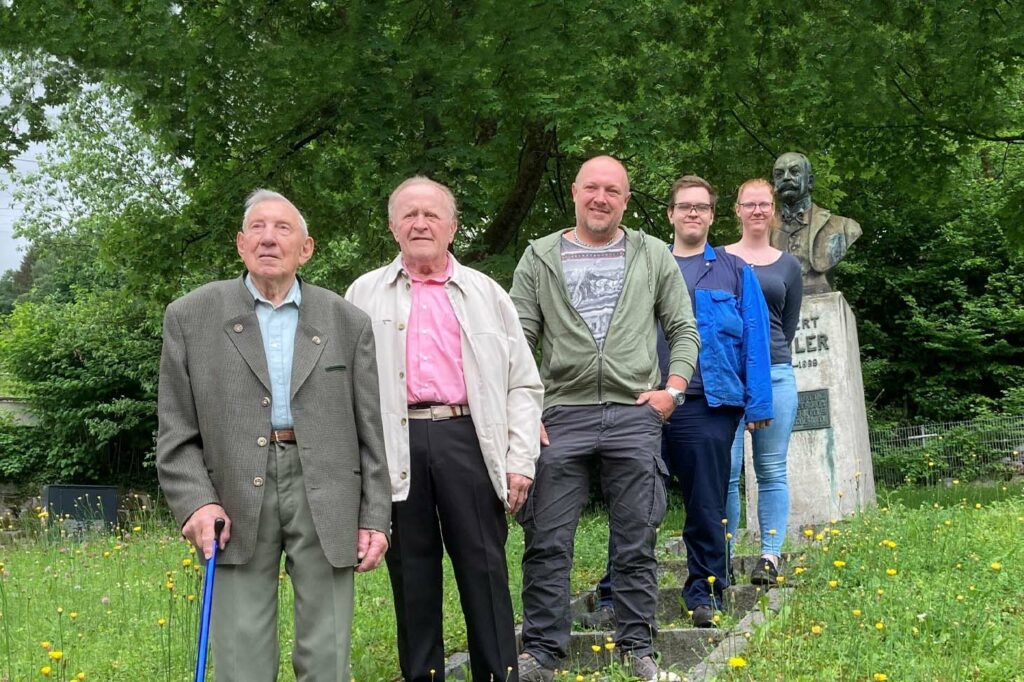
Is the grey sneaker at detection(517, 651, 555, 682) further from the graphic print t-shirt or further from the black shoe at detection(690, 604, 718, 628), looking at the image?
the graphic print t-shirt

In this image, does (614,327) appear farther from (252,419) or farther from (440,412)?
(252,419)

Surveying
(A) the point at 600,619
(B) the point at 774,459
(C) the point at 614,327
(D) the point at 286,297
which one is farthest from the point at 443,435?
(B) the point at 774,459

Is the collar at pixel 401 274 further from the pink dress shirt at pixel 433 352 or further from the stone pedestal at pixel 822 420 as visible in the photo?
the stone pedestal at pixel 822 420

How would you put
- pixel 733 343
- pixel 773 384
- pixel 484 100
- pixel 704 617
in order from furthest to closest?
1. pixel 484 100
2. pixel 773 384
3. pixel 733 343
4. pixel 704 617

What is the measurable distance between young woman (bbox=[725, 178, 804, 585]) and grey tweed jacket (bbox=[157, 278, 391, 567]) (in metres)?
2.76

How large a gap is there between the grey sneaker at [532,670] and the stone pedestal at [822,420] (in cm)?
476

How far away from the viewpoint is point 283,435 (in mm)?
3830

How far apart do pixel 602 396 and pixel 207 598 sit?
188cm

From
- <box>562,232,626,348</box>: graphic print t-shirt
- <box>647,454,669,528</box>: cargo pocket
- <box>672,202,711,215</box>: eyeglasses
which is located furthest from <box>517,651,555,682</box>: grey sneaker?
<box>672,202,711,215</box>: eyeglasses

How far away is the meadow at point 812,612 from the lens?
455cm

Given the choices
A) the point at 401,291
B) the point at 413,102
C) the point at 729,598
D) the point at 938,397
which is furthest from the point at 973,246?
the point at 401,291

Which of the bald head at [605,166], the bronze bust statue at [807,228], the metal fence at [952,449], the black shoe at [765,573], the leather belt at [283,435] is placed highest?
the bronze bust statue at [807,228]

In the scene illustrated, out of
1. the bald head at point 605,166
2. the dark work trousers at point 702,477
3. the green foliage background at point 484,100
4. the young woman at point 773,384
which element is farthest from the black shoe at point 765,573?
the green foliage background at point 484,100

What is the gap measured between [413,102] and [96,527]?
5279 millimetres
